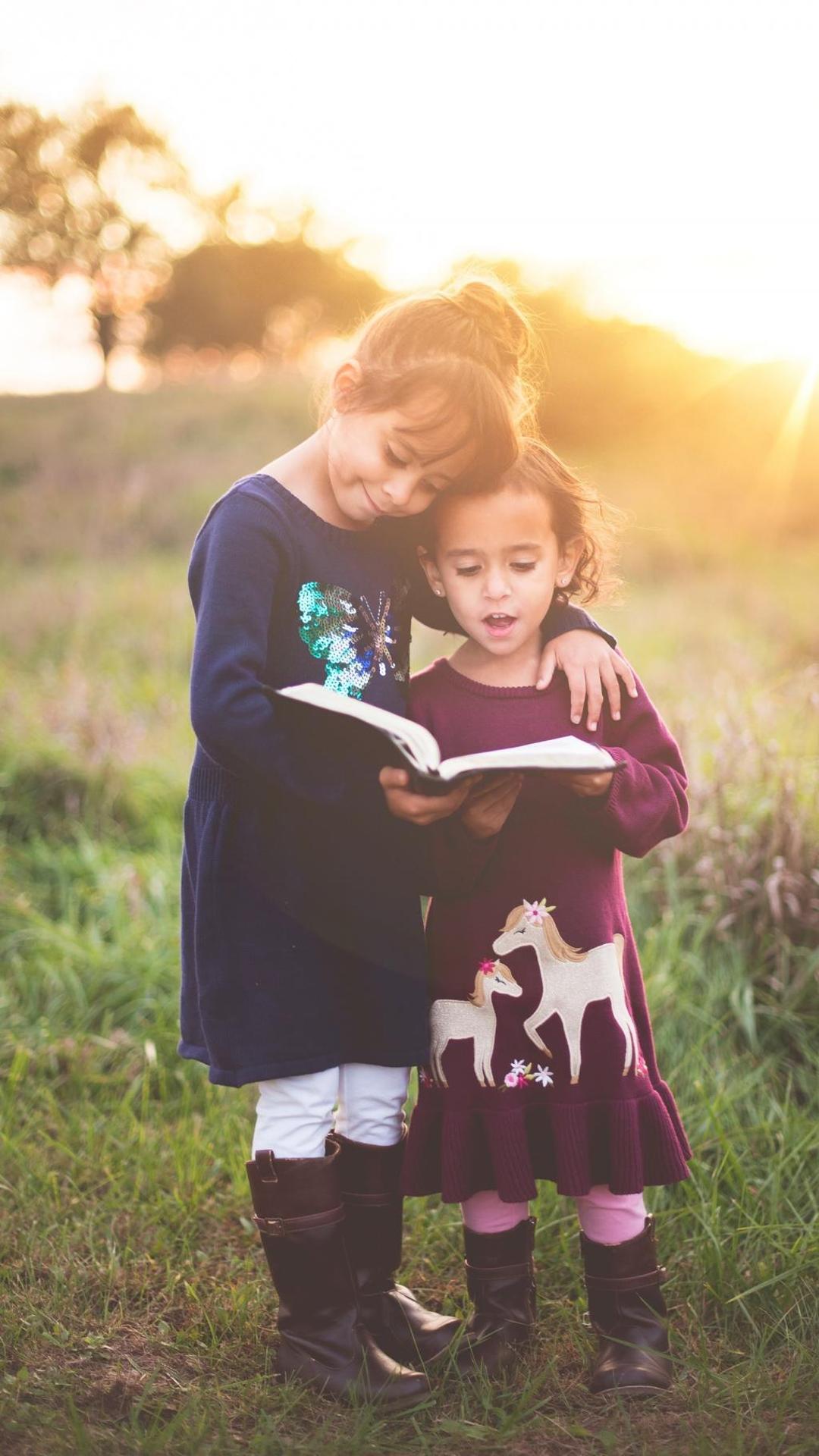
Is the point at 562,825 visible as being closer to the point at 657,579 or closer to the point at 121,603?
the point at 121,603

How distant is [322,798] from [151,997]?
199cm

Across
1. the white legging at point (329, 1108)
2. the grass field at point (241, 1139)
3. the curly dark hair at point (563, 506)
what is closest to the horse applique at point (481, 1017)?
the white legging at point (329, 1108)

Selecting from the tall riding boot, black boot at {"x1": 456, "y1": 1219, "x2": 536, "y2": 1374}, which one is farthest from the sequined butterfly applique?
black boot at {"x1": 456, "y1": 1219, "x2": 536, "y2": 1374}

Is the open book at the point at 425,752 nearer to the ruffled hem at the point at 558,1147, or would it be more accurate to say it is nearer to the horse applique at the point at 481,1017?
the horse applique at the point at 481,1017

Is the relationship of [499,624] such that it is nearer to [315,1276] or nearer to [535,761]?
[535,761]

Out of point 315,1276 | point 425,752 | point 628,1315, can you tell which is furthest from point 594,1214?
point 425,752

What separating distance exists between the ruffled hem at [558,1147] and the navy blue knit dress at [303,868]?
0.17 m

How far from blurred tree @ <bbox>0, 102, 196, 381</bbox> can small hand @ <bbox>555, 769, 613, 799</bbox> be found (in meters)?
23.9

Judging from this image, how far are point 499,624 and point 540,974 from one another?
649mm

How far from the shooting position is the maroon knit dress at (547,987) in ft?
7.16

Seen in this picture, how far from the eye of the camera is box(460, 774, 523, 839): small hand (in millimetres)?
2031

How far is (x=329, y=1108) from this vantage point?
229 centimetres

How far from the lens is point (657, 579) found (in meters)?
10.0

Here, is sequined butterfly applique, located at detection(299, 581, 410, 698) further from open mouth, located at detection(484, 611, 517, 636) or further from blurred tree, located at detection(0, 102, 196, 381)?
blurred tree, located at detection(0, 102, 196, 381)
